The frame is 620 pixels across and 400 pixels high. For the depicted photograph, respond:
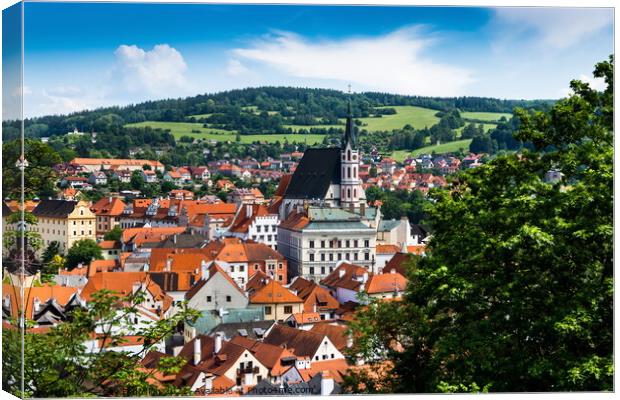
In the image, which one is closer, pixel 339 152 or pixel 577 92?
pixel 577 92

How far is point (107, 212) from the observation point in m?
47.5

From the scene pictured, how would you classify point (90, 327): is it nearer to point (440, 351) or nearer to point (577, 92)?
point (440, 351)

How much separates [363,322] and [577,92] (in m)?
2.92

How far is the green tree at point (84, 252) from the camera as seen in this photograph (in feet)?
107

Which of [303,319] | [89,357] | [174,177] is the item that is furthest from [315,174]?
[89,357]

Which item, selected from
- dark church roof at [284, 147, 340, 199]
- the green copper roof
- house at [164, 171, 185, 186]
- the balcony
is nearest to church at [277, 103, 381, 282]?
dark church roof at [284, 147, 340, 199]

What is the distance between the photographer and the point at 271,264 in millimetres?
33812

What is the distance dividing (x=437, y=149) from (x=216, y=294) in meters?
10.4

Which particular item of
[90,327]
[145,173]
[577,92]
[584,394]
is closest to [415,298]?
[584,394]

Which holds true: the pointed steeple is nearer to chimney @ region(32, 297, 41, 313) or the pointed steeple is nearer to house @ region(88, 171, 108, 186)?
house @ region(88, 171, 108, 186)

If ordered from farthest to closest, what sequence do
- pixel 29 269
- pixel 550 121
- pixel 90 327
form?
1. pixel 550 121
2. pixel 29 269
3. pixel 90 327

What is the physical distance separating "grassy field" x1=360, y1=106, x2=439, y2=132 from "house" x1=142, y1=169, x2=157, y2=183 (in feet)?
89.5

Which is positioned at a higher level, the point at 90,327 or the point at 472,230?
the point at 472,230

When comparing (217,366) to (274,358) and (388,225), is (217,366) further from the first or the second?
(388,225)
